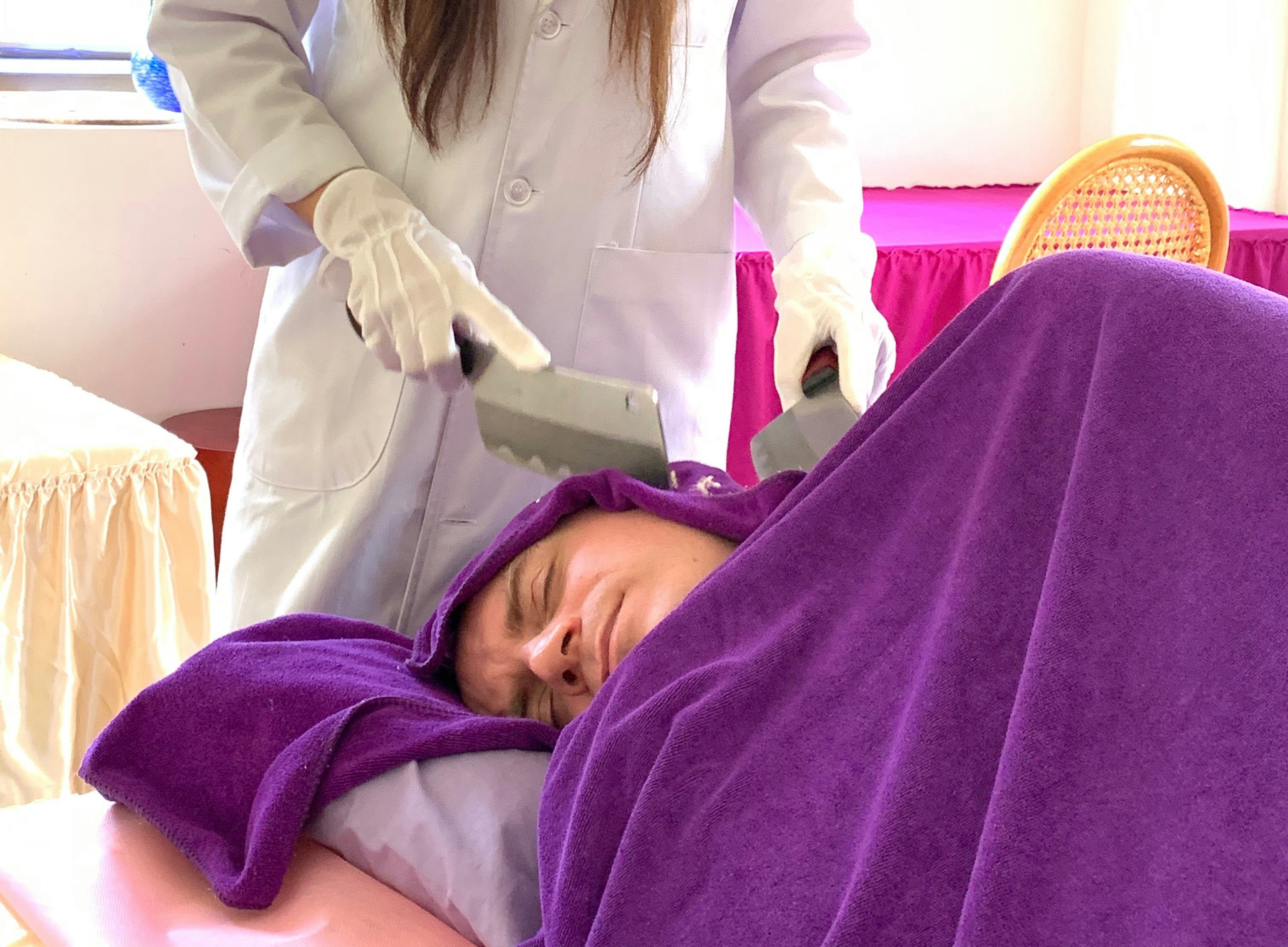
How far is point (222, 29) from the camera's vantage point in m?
1.13

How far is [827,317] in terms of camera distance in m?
1.08

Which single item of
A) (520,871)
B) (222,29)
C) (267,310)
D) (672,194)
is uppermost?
(222,29)

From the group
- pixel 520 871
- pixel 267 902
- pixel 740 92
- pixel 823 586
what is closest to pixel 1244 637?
pixel 823 586

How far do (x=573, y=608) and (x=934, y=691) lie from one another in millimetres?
372

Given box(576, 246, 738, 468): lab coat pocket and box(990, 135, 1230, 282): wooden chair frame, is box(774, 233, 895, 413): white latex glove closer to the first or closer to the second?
box(576, 246, 738, 468): lab coat pocket

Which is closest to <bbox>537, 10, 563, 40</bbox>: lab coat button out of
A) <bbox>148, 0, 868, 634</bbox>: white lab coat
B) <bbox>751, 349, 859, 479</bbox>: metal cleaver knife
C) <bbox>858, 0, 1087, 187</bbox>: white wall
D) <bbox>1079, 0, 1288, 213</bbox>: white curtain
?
<bbox>148, 0, 868, 634</bbox>: white lab coat

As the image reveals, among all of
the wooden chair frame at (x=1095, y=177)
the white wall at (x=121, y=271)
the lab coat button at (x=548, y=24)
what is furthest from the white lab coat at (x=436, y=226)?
the white wall at (x=121, y=271)

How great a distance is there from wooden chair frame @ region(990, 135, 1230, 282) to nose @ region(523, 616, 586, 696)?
130 centimetres

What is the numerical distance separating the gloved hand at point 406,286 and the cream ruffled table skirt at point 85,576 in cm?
84

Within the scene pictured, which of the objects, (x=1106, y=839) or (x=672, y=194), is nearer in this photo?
(x=1106, y=839)

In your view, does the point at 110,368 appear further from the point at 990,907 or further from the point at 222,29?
the point at 990,907

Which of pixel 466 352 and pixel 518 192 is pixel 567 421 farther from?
pixel 518 192

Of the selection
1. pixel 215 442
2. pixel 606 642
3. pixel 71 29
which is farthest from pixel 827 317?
pixel 71 29

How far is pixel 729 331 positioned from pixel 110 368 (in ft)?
5.65
